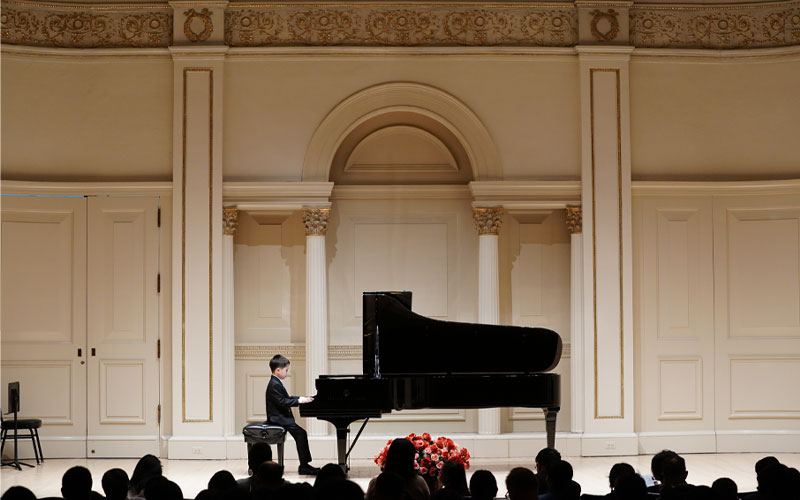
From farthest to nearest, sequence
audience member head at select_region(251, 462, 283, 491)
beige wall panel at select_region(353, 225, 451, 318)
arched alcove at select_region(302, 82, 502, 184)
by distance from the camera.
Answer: beige wall panel at select_region(353, 225, 451, 318) < arched alcove at select_region(302, 82, 502, 184) < audience member head at select_region(251, 462, 283, 491)

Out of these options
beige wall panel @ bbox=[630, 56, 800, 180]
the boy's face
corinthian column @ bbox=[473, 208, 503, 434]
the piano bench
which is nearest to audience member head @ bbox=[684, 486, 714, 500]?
the piano bench

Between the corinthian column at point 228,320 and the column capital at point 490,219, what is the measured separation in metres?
2.55

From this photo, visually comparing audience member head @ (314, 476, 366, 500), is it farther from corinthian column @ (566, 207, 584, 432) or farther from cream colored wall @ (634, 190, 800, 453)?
cream colored wall @ (634, 190, 800, 453)

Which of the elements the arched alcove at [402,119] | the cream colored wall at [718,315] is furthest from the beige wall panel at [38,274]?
the cream colored wall at [718,315]

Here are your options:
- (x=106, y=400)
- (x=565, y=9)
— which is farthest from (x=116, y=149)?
(x=565, y=9)

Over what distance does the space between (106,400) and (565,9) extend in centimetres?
627

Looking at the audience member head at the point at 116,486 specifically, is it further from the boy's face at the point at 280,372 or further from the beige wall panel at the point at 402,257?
the beige wall panel at the point at 402,257

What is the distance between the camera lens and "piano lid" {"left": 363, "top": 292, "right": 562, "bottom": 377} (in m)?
7.72

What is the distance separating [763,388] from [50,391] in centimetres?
739

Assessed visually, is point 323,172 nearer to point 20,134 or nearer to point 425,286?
point 425,286

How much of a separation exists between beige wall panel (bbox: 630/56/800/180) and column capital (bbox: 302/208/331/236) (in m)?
3.32

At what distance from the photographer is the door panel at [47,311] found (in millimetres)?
9484

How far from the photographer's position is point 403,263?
1000 centimetres

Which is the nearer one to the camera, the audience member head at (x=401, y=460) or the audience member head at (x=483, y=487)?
the audience member head at (x=483, y=487)
